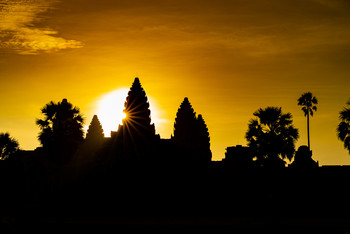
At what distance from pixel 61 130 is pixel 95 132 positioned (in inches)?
151

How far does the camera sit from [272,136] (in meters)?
59.2

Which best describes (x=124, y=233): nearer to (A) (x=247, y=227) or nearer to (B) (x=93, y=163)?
(A) (x=247, y=227)

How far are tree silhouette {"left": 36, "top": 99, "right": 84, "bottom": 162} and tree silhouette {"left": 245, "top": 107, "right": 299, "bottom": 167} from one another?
21.5m

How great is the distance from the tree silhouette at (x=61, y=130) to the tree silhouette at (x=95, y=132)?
158cm

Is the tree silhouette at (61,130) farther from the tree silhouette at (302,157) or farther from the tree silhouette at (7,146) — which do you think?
the tree silhouette at (302,157)

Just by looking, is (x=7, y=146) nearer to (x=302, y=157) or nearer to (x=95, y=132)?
(x=95, y=132)

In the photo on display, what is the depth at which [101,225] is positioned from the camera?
35.2 m

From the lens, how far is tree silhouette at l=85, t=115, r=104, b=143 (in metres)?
70.4

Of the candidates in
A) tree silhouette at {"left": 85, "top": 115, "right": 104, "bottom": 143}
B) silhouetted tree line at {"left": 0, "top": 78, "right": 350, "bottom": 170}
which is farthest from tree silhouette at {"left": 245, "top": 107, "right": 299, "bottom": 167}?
tree silhouette at {"left": 85, "top": 115, "right": 104, "bottom": 143}

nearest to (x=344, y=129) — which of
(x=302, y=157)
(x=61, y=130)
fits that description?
(x=302, y=157)

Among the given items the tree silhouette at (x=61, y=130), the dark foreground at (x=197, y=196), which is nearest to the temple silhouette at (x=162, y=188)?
the dark foreground at (x=197, y=196)

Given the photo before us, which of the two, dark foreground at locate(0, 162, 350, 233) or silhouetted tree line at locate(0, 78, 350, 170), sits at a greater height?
silhouetted tree line at locate(0, 78, 350, 170)

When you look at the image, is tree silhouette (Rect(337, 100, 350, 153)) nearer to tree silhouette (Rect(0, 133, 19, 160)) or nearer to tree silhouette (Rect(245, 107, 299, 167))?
tree silhouette (Rect(245, 107, 299, 167))

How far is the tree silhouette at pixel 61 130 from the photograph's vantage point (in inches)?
2734
